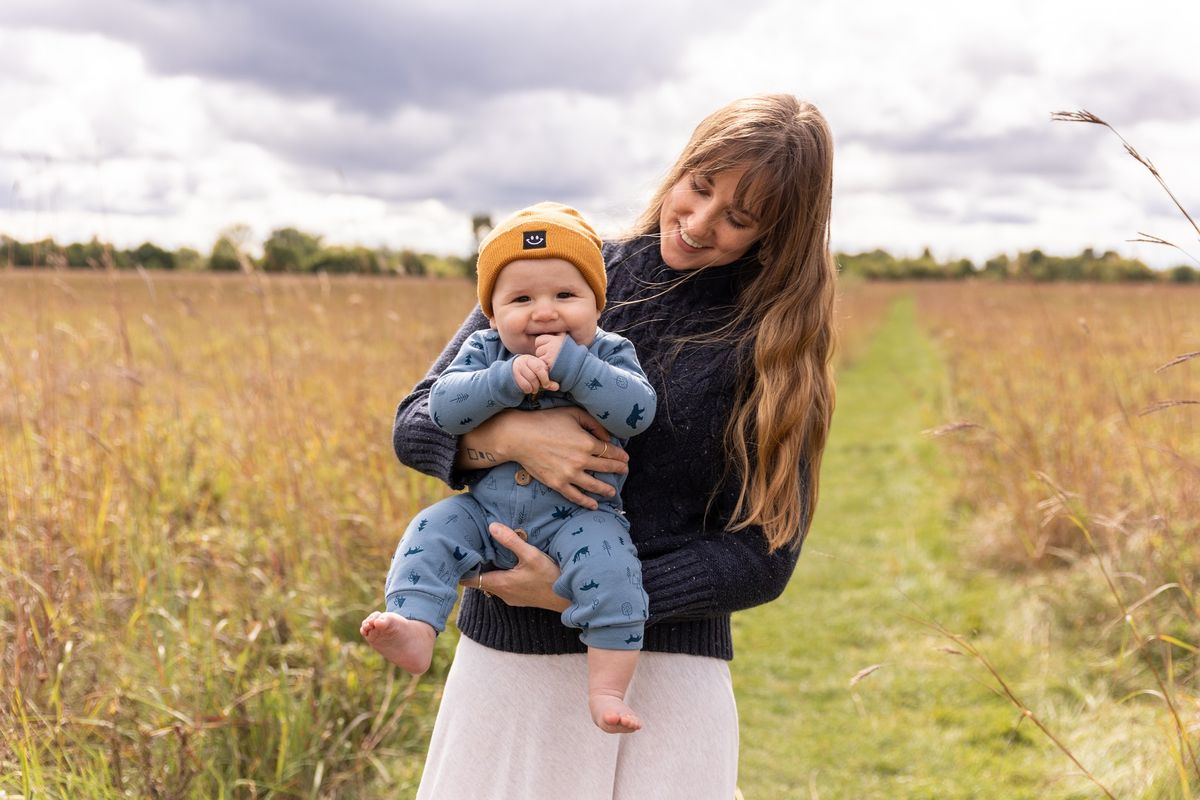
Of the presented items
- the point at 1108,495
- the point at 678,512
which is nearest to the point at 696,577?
the point at 678,512

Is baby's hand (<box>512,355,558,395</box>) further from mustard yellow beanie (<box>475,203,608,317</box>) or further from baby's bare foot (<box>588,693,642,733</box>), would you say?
baby's bare foot (<box>588,693,642,733</box>)

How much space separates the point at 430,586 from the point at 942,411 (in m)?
7.97

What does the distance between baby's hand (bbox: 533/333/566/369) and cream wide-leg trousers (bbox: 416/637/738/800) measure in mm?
589

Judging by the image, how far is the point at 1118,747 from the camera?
3.20 metres

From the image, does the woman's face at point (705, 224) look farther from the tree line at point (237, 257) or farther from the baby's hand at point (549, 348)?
the tree line at point (237, 257)

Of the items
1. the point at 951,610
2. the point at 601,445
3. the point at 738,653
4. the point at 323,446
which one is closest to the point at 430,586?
the point at 601,445

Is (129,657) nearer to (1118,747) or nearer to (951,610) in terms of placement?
(1118,747)

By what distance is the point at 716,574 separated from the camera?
5.45 feet

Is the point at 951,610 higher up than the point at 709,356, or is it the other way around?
the point at 709,356

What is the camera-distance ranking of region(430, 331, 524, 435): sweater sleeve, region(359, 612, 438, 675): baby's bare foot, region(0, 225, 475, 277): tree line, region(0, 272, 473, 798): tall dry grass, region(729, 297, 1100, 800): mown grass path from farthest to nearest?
region(0, 225, 475, 277): tree line < region(729, 297, 1100, 800): mown grass path < region(0, 272, 473, 798): tall dry grass < region(430, 331, 524, 435): sweater sleeve < region(359, 612, 438, 675): baby's bare foot

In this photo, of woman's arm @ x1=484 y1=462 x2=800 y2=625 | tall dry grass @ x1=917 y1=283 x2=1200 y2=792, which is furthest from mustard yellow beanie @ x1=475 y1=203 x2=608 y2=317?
tall dry grass @ x1=917 y1=283 x2=1200 y2=792

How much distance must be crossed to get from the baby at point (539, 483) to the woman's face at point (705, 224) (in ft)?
0.83

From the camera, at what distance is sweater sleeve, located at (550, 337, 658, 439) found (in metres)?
1.54

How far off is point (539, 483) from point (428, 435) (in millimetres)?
270
